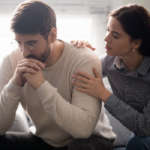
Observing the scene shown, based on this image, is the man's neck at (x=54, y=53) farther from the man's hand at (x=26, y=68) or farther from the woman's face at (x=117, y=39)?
the woman's face at (x=117, y=39)

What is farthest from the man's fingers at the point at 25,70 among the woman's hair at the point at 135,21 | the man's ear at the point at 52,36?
the woman's hair at the point at 135,21

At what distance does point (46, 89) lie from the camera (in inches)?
40.8

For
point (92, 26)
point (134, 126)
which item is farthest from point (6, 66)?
point (92, 26)

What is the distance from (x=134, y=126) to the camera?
44.1 inches

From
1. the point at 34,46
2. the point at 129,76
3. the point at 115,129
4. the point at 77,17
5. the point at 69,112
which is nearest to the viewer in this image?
the point at 69,112

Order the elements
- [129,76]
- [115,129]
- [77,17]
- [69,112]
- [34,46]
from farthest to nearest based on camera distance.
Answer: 1. [77,17]
2. [115,129]
3. [129,76]
4. [34,46]
5. [69,112]

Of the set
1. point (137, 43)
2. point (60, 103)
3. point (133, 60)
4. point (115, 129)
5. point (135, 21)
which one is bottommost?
point (115, 129)

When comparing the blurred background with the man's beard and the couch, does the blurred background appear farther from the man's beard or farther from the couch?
the man's beard

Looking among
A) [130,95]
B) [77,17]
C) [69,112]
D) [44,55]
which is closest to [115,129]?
[130,95]

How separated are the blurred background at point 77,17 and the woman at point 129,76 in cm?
101

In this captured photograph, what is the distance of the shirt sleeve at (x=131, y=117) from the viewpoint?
1.11 meters

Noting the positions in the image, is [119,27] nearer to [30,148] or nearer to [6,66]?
[6,66]

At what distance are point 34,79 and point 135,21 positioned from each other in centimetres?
64

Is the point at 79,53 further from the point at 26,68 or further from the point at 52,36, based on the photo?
the point at 26,68
